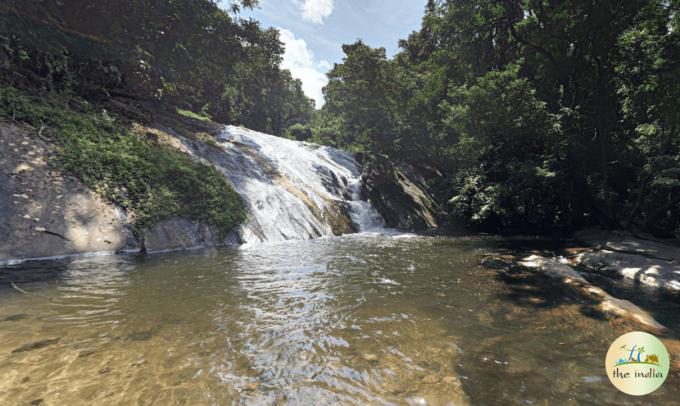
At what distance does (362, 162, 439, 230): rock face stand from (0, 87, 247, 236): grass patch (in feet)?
40.8

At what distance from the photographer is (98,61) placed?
20.3 m

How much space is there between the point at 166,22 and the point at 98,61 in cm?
786

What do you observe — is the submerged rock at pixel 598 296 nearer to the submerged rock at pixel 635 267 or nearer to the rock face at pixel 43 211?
the submerged rock at pixel 635 267

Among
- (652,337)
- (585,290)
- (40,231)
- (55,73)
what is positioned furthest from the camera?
(55,73)

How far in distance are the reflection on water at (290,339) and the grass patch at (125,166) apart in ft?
12.9

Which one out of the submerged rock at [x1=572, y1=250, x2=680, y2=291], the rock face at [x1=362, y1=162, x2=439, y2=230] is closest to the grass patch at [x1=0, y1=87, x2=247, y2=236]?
the rock face at [x1=362, y1=162, x2=439, y2=230]

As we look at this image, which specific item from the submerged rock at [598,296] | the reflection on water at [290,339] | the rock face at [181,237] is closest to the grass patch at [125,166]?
the rock face at [181,237]

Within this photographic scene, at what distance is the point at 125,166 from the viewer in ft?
42.9

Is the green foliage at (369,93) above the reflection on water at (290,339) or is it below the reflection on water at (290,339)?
above

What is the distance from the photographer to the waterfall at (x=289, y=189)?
1690 centimetres

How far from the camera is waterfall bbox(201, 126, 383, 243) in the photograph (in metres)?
16.9

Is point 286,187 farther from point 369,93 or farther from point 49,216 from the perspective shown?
point 369,93

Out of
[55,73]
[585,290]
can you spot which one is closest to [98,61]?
[55,73]

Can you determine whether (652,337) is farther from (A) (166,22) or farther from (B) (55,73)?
(A) (166,22)
